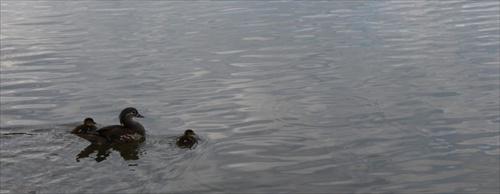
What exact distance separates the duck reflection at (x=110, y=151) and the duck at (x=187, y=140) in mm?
597

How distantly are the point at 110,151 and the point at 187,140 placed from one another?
122cm

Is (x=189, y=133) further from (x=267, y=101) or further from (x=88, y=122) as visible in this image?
(x=267, y=101)

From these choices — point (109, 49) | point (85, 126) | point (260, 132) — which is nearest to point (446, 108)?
point (260, 132)

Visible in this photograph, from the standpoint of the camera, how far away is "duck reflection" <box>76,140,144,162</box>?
408 inches

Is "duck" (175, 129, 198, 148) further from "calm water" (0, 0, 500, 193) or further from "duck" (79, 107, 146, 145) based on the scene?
"duck" (79, 107, 146, 145)

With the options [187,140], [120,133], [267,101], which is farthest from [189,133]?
[267,101]

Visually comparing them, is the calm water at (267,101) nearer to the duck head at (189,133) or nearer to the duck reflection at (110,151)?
the duck reflection at (110,151)

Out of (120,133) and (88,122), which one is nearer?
(120,133)

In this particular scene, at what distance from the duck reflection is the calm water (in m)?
0.04

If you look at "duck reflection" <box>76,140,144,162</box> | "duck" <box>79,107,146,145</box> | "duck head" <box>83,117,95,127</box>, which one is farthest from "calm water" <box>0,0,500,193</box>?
"duck head" <box>83,117,95,127</box>

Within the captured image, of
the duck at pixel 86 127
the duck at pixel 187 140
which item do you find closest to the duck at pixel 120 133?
the duck at pixel 86 127

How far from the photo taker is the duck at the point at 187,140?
10.4 metres

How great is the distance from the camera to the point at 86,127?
11.2 m

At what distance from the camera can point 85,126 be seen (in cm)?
1119
